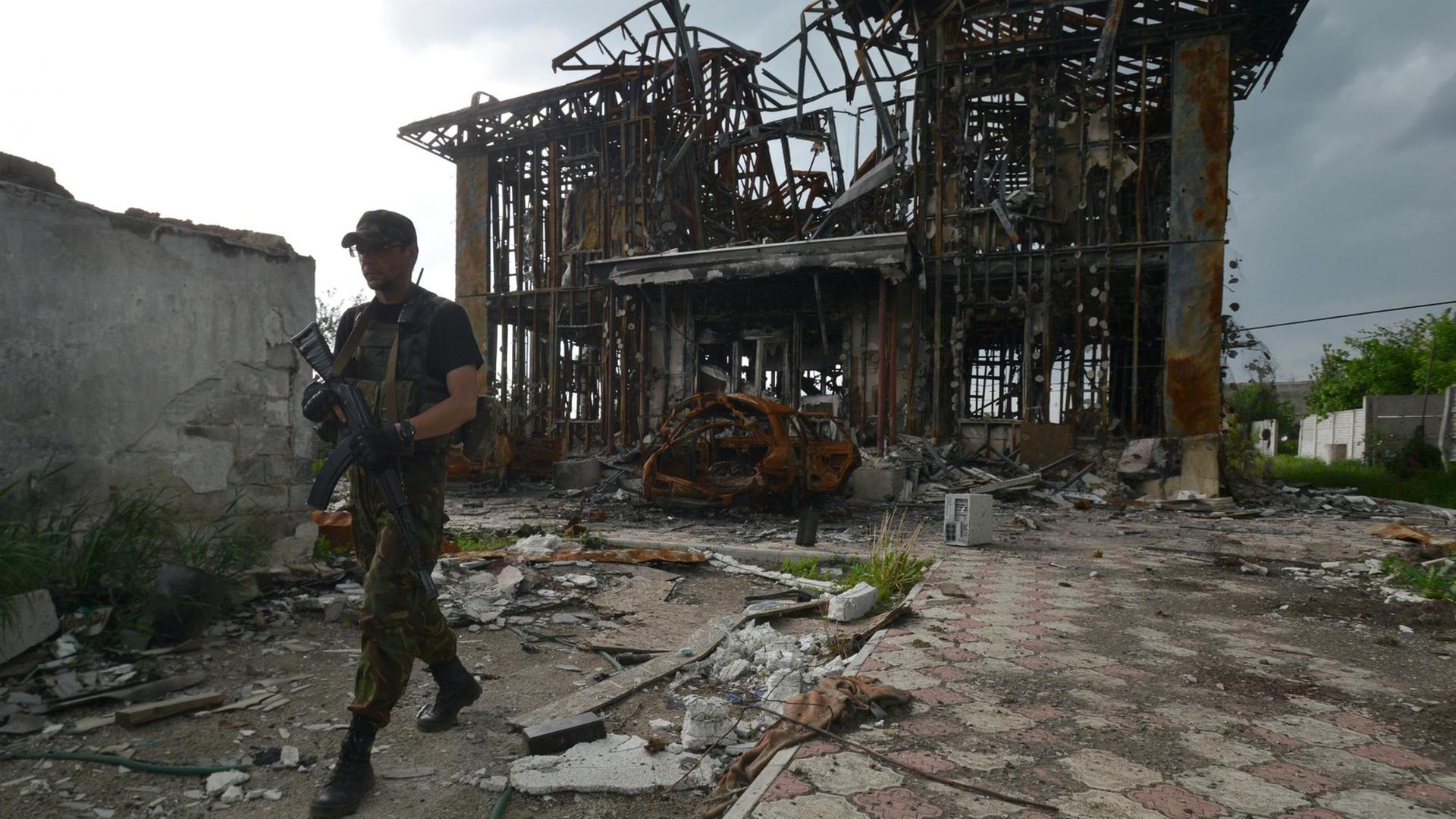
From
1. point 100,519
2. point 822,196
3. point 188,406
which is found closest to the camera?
point 100,519

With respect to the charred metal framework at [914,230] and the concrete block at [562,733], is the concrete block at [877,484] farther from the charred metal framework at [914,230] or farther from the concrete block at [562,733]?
the concrete block at [562,733]

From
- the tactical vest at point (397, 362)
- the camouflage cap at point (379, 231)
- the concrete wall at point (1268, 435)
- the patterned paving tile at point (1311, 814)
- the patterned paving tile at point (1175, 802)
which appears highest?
the camouflage cap at point (379, 231)

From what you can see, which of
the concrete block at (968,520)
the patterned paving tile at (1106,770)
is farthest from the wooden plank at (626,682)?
the concrete block at (968,520)

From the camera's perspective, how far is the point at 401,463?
8.89 ft

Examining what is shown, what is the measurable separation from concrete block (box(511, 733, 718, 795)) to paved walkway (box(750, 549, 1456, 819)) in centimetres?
39

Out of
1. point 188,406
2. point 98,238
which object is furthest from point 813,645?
point 98,238

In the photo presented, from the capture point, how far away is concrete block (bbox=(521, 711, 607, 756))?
2580 mm

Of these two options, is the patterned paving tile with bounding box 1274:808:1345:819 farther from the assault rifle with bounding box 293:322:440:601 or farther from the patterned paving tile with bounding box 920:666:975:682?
the assault rifle with bounding box 293:322:440:601

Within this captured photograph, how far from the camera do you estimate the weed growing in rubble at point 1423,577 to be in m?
4.68

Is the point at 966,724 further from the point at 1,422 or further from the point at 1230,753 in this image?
the point at 1,422

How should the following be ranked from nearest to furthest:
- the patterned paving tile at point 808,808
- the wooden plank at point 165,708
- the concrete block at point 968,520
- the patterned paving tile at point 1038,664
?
the patterned paving tile at point 808,808
the wooden plank at point 165,708
the patterned paving tile at point 1038,664
the concrete block at point 968,520

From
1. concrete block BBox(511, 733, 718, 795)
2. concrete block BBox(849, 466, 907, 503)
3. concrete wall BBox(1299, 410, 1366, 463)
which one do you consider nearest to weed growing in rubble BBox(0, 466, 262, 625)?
concrete block BBox(511, 733, 718, 795)

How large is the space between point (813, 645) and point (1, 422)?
3.98 m

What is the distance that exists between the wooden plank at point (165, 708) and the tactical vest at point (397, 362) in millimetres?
1368
